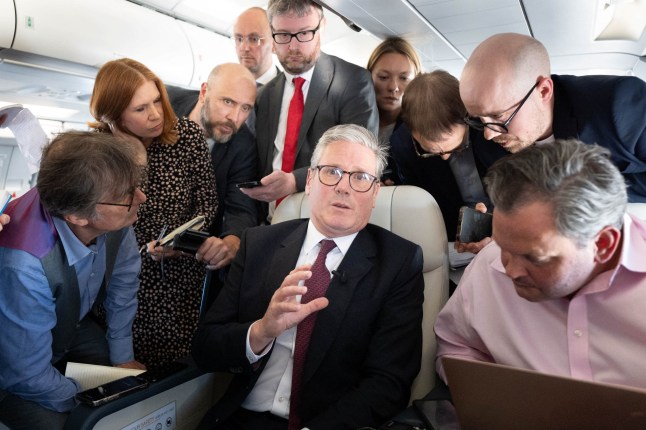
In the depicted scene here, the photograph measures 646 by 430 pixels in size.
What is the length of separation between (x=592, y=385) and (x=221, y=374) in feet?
5.18

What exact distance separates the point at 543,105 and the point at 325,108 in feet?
4.13

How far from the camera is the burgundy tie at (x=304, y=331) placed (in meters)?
1.93

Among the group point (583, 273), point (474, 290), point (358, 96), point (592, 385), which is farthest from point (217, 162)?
point (592, 385)

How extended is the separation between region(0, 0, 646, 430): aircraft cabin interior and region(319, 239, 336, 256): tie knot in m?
0.29

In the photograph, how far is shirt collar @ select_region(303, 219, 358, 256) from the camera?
2.13 meters

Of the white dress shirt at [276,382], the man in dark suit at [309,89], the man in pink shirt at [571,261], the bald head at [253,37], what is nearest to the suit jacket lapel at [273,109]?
the man in dark suit at [309,89]

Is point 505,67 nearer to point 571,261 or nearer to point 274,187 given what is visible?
point 571,261

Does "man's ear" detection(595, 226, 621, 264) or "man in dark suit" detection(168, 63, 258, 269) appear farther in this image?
"man in dark suit" detection(168, 63, 258, 269)

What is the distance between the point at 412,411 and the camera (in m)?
1.70

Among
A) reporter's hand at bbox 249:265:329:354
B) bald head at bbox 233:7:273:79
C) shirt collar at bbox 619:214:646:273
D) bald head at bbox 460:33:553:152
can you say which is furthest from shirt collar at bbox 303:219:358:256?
bald head at bbox 233:7:273:79

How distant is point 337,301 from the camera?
198 centimetres

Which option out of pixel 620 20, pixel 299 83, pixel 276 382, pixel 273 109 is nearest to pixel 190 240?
pixel 276 382

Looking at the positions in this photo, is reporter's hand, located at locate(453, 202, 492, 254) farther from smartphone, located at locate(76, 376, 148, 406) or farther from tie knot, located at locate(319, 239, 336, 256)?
smartphone, located at locate(76, 376, 148, 406)

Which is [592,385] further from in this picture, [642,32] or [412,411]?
[642,32]
